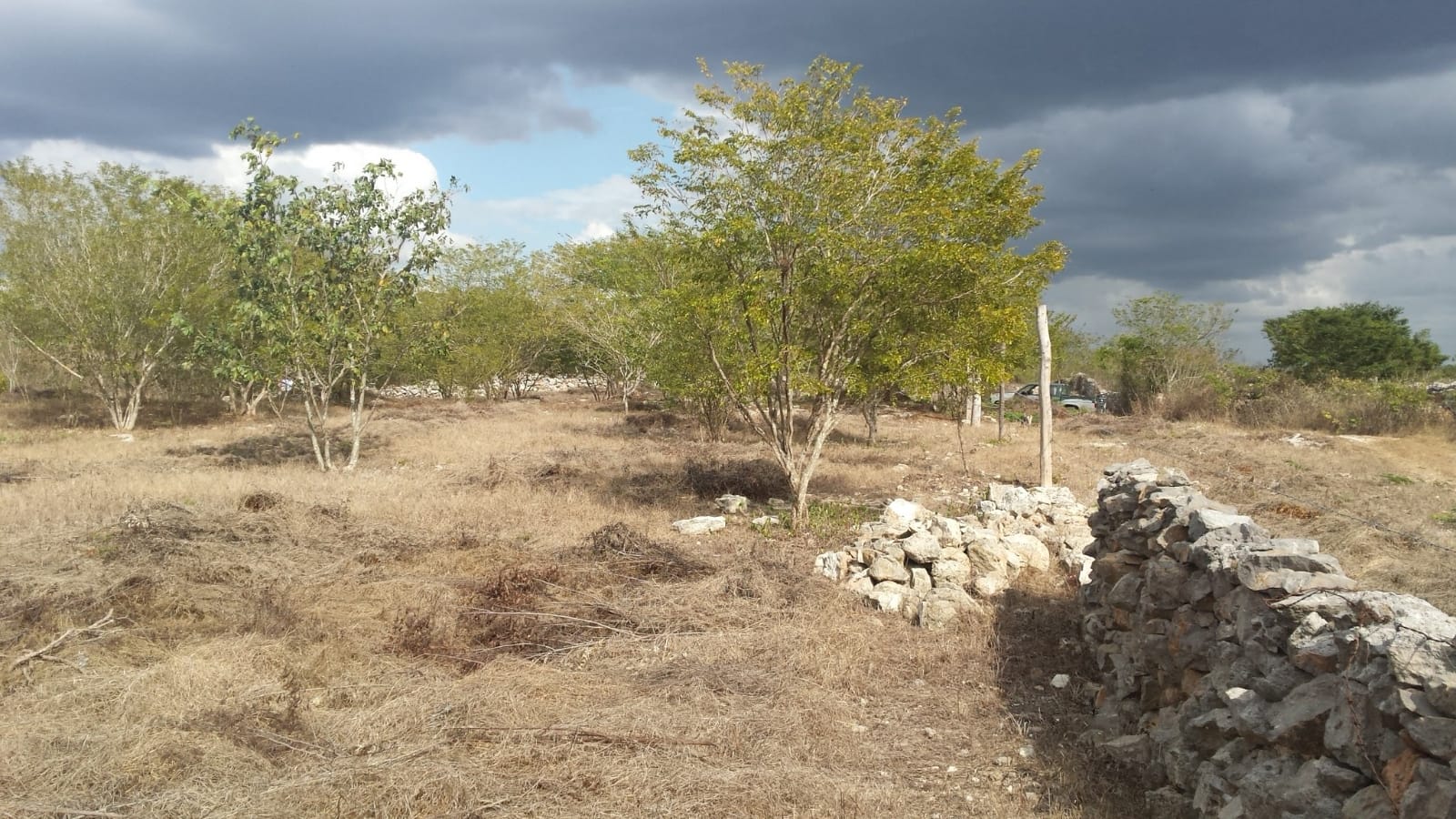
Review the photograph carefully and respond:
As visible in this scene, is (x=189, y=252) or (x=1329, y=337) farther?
(x=1329, y=337)

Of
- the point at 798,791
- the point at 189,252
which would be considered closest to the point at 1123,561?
the point at 798,791

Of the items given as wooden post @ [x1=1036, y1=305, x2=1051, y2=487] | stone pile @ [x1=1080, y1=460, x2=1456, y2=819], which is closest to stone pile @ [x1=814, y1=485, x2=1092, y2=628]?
stone pile @ [x1=1080, y1=460, x2=1456, y2=819]

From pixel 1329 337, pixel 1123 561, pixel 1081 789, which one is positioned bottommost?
pixel 1081 789

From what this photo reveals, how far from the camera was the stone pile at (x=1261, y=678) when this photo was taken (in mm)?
3105

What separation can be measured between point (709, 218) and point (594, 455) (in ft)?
24.4

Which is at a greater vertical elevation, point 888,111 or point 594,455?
point 888,111

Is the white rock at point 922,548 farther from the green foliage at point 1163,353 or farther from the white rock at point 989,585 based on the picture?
the green foliage at point 1163,353

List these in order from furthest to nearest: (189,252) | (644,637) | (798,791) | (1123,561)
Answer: (189,252) < (644,637) < (1123,561) < (798,791)

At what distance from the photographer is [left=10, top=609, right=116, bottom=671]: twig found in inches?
229

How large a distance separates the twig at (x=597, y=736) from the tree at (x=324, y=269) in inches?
493

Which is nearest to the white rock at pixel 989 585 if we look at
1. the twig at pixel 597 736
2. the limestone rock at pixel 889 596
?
the limestone rock at pixel 889 596

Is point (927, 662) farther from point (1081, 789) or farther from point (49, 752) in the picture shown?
point (49, 752)

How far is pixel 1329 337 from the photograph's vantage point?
3572 cm

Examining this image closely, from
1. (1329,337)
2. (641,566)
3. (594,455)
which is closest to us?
(641,566)
